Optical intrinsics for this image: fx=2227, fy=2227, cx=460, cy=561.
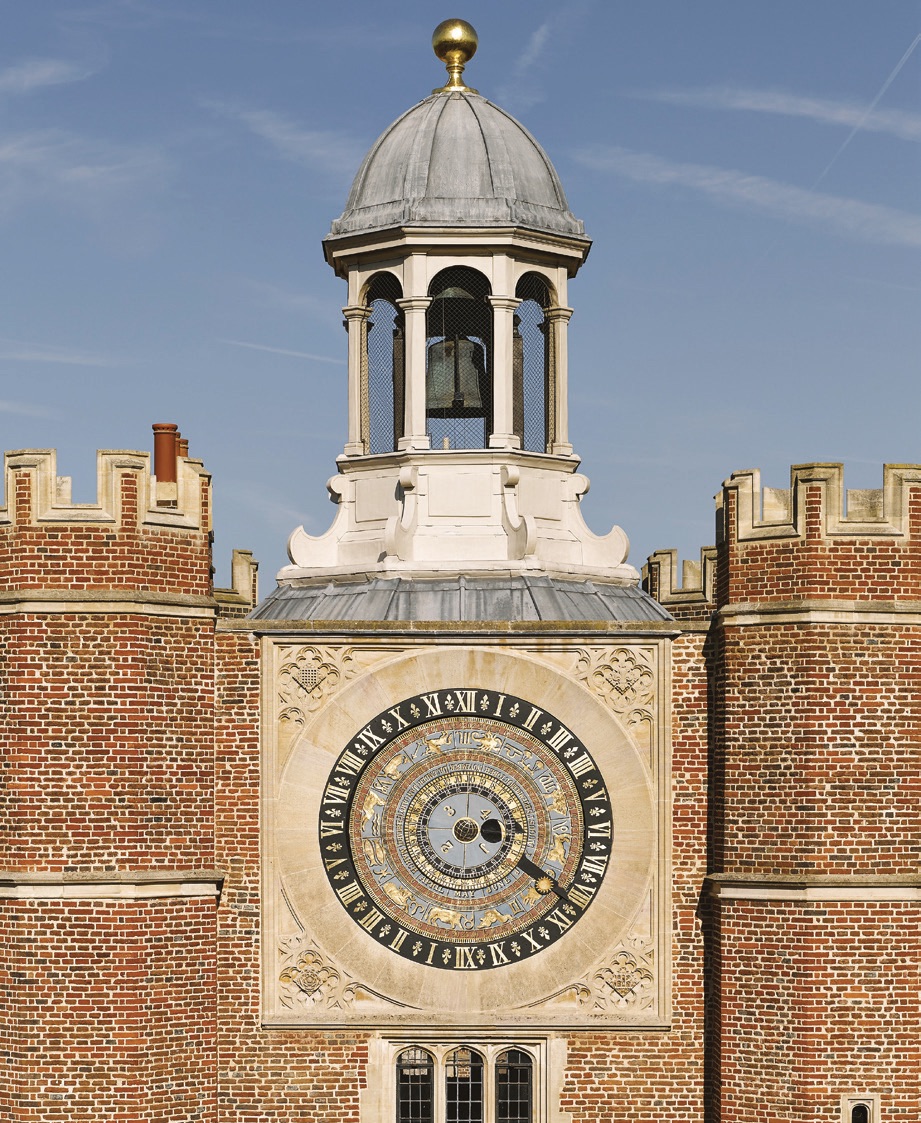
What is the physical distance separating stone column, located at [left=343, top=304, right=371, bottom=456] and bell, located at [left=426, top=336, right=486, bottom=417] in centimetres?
105

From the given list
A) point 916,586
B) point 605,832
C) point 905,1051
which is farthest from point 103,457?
point 905,1051

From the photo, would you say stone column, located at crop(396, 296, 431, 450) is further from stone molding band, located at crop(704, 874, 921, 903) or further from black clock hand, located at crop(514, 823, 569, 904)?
stone molding band, located at crop(704, 874, 921, 903)

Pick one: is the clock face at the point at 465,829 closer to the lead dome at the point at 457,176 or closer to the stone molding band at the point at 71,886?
the stone molding band at the point at 71,886

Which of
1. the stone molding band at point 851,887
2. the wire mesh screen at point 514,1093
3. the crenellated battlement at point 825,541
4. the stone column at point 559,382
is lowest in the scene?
the wire mesh screen at point 514,1093

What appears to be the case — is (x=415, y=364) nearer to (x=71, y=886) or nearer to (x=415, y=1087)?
(x=71, y=886)

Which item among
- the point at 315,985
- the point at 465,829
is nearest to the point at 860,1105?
the point at 465,829

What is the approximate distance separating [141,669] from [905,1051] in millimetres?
11870

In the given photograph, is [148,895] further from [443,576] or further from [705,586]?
[705,586]

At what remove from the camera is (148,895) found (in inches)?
Answer: 1215

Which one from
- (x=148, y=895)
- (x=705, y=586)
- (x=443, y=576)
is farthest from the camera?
(x=705, y=586)

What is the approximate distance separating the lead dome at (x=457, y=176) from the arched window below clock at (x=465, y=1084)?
12.5 m

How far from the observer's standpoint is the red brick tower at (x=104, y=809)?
3062 centimetres

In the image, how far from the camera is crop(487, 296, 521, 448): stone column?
34.4m

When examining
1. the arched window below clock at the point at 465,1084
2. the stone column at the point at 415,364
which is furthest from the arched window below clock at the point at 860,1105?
the stone column at the point at 415,364
